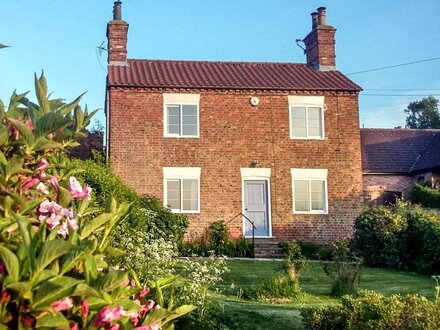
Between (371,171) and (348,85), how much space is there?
7.72m

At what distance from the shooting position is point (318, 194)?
946 inches

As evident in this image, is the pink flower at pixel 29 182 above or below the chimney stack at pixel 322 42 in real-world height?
below

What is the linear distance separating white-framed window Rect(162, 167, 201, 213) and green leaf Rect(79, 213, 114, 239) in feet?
66.4

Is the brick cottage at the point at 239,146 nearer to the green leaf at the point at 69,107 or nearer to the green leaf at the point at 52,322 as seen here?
the green leaf at the point at 69,107

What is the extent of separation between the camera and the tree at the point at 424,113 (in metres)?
65.8

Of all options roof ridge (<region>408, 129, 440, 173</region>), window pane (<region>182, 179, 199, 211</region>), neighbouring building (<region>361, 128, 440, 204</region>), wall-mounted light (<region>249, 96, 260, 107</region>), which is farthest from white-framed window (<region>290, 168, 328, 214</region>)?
roof ridge (<region>408, 129, 440, 173</region>)

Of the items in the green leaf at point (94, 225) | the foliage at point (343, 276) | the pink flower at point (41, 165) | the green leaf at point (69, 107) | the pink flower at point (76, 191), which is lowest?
the foliage at point (343, 276)

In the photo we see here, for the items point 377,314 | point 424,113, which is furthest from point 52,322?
point 424,113

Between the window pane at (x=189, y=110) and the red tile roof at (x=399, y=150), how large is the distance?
38.4ft

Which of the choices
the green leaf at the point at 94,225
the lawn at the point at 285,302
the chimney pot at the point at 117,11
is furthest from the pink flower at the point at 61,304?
the chimney pot at the point at 117,11

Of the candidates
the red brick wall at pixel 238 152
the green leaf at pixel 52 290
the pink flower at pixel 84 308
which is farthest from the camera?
the red brick wall at pixel 238 152

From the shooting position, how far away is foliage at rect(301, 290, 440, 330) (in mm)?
6391

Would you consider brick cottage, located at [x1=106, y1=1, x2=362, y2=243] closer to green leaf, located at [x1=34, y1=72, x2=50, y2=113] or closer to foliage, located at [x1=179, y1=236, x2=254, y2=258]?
foliage, located at [x1=179, y1=236, x2=254, y2=258]

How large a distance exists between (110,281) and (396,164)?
3124 centimetres
